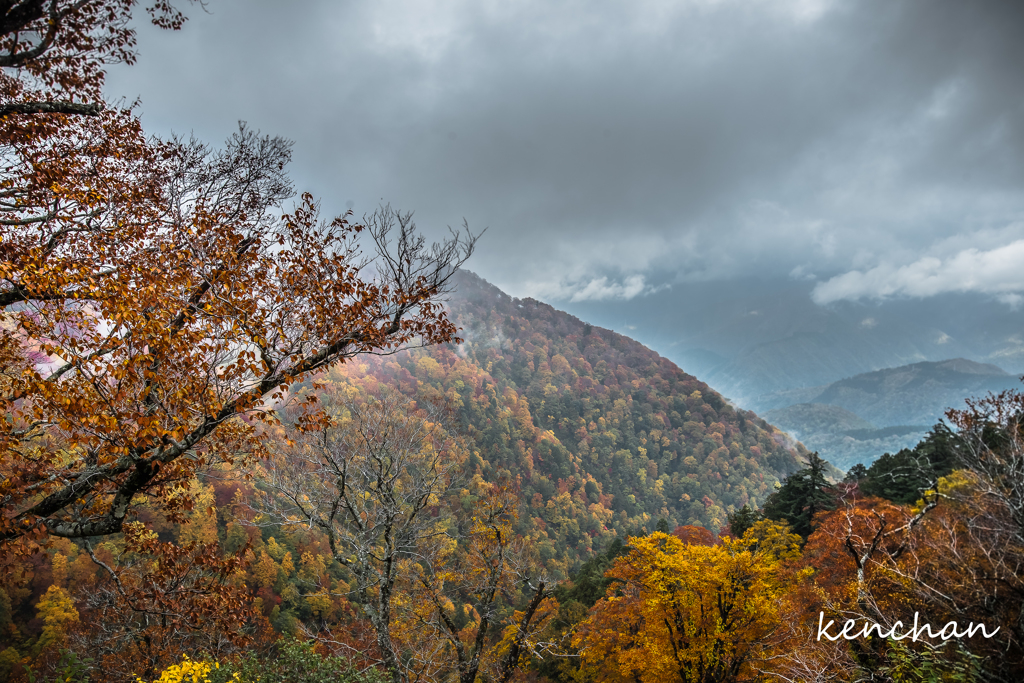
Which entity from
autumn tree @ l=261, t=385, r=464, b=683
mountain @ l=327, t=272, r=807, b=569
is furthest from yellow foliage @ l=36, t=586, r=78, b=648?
mountain @ l=327, t=272, r=807, b=569

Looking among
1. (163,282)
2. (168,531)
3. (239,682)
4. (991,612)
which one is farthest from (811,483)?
(168,531)

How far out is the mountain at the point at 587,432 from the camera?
77.2 metres

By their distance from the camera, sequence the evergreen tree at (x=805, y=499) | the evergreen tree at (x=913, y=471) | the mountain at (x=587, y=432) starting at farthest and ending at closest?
the mountain at (x=587, y=432)
the evergreen tree at (x=805, y=499)
the evergreen tree at (x=913, y=471)

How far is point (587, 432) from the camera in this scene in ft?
353

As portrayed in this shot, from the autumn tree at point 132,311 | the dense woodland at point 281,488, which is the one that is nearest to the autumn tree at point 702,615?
the dense woodland at point 281,488

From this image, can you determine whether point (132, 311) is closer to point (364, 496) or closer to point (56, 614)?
point (364, 496)

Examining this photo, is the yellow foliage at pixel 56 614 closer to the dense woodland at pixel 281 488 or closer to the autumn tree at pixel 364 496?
the dense woodland at pixel 281 488

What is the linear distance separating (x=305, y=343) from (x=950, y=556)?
663 inches

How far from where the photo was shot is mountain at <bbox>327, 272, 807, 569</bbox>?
77.2 meters

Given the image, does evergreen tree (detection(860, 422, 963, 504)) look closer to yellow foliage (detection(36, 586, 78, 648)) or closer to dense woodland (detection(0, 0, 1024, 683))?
dense woodland (detection(0, 0, 1024, 683))

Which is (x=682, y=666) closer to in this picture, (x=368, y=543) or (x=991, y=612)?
(x=991, y=612)

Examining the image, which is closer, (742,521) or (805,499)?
(805,499)

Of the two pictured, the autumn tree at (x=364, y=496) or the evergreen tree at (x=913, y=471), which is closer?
the autumn tree at (x=364, y=496)

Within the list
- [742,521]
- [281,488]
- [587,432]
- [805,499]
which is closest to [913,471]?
[805,499]
